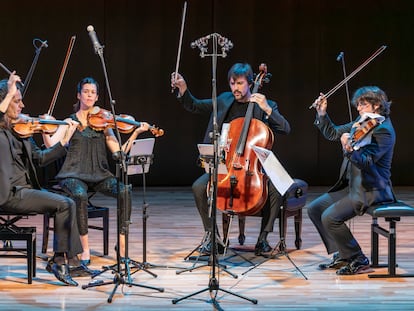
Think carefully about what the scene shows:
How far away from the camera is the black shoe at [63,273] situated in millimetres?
4523

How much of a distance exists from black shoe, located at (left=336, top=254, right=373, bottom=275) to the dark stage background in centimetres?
424

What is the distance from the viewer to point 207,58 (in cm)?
877

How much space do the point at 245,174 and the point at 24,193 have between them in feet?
4.60

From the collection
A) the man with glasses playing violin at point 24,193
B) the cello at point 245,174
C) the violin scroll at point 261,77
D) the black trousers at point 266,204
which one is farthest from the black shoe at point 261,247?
the man with glasses playing violin at point 24,193

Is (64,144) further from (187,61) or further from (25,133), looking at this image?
(187,61)

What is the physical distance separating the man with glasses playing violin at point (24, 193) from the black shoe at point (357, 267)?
1.67 meters

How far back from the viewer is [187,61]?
8828 mm

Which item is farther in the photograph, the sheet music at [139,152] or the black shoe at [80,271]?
the black shoe at [80,271]

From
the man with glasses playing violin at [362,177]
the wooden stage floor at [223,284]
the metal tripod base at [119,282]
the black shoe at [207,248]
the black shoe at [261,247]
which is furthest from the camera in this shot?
the black shoe at [261,247]

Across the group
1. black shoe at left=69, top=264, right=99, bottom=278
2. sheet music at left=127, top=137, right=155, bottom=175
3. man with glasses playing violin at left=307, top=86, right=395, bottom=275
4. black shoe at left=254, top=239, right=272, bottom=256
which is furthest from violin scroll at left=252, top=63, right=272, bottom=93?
black shoe at left=69, top=264, right=99, bottom=278

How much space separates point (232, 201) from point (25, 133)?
1.37 meters

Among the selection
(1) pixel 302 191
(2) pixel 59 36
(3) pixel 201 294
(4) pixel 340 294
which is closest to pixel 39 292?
(3) pixel 201 294

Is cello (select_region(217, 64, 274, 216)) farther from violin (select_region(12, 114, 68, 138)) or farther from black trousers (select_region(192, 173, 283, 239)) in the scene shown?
violin (select_region(12, 114, 68, 138))

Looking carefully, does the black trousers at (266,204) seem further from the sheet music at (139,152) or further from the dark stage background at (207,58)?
the dark stage background at (207,58)
